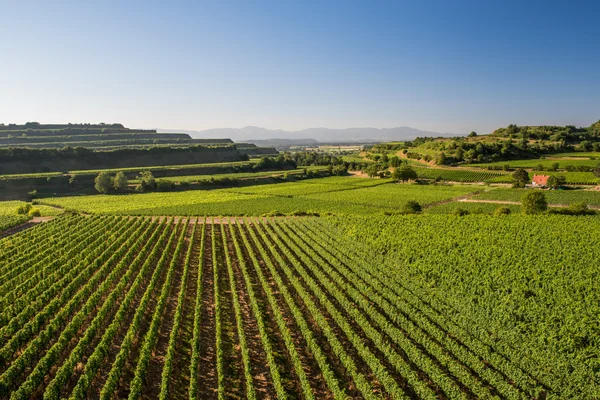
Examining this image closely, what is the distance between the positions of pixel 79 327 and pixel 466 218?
3443 centimetres

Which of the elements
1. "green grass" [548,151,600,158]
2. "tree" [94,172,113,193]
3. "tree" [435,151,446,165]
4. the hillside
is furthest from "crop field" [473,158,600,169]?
the hillside

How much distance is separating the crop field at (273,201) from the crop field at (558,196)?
6.00 meters

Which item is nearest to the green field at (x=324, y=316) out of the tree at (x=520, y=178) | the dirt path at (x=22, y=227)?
the dirt path at (x=22, y=227)

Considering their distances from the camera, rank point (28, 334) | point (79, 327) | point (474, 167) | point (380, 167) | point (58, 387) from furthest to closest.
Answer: point (380, 167), point (474, 167), point (79, 327), point (28, 334), point (58, 387)

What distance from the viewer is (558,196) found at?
5484 centimetres

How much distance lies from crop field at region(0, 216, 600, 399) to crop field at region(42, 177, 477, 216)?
2466cm

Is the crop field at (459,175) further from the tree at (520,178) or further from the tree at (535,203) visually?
the tree at (535,203)

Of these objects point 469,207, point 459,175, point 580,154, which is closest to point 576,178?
point 459,175

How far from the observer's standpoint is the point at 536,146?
10450cm

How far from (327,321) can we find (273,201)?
1819 inches

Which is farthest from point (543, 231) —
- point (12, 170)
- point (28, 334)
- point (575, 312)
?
point (12, 170)

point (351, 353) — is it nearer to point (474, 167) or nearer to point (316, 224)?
point (316, 224)

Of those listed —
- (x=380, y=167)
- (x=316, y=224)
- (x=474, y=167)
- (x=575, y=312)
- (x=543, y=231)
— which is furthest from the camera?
(x=380, y=167)

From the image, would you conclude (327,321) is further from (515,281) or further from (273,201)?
(273,201)
